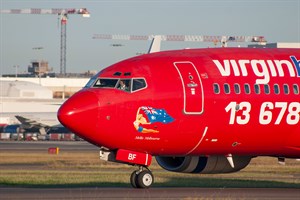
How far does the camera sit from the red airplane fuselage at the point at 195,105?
28.4 meters

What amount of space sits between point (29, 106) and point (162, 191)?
117 metres

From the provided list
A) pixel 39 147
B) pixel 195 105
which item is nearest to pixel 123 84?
pixel 195 105

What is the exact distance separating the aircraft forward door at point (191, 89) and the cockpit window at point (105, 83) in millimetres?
2075

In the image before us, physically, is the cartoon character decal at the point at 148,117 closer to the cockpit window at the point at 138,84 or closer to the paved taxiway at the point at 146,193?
the cockpit window at the point at 138,84

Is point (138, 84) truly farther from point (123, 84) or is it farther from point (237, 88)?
point (237, 88)

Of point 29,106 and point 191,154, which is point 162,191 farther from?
point 29,106

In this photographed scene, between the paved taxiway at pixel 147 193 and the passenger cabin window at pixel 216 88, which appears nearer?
the paved taxiway at pixel 147 193

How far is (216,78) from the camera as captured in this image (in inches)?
1187

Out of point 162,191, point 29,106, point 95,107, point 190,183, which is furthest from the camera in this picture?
point 29,106

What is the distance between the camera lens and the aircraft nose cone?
2784 centimetres

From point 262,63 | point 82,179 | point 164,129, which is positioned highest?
point 262,63

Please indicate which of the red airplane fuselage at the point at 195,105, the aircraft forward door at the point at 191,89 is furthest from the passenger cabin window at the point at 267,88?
the aircraft forward door at the point at 191,89

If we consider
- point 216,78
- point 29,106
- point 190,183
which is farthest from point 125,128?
point 29,106

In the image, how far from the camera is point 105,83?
29234 millimetres
